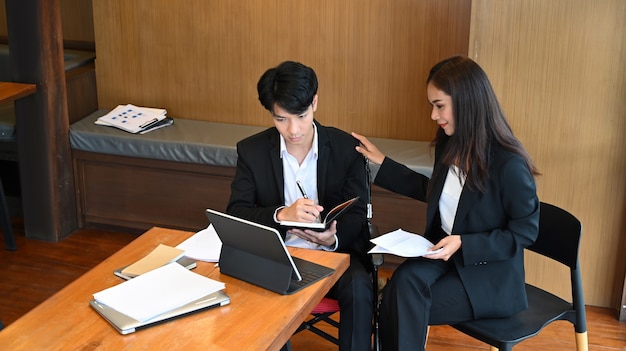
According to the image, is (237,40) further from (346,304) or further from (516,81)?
(346,304)

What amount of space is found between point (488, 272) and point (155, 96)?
9.11 ft

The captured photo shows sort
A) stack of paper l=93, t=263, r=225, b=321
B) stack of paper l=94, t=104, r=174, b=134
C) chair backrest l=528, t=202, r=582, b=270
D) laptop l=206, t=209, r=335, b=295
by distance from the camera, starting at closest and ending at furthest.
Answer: stack of paper l=93, t=263, r=225, b=321 < laptop l=206, t=209, r=335, b=295 < chair backrest l=528, t=202, r=582, b=270 < stack of paper l=94, t=104, r=174, b=134

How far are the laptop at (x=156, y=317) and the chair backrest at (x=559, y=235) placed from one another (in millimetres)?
1238

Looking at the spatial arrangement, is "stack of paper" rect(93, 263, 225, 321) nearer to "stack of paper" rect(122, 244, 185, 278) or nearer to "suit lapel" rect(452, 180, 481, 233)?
"stack of paper" rect(122, 244, 185, 278)

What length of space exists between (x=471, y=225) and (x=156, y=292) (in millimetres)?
1140

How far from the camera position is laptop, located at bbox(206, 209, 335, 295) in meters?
2.54

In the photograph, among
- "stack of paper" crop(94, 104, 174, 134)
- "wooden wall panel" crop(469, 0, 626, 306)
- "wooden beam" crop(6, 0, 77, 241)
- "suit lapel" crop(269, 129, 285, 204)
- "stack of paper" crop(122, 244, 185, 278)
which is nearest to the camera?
"stack of paper" crop(122, 244, 185, 278)

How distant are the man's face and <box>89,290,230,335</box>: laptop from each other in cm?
76

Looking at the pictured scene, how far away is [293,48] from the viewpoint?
4.70 metres

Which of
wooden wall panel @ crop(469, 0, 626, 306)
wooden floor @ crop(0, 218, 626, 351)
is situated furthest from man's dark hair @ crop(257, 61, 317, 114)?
wooden floor @ crop(0, 218, 626, 351)

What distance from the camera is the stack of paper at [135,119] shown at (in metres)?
4.77

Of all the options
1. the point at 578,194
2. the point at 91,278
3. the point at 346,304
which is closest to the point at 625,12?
the point at 578,194

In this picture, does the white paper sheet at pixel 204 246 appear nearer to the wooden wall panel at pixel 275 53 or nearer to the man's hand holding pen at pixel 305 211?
the man's hand holding pen at pixel 305 211

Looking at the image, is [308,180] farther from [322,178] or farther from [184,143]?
[184,143]
